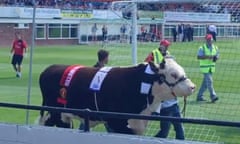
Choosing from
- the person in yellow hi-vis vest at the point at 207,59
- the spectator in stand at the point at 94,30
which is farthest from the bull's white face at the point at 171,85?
the spectator in stand at the point at 94,30

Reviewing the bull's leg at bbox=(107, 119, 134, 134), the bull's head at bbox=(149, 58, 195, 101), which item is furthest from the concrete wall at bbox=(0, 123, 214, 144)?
the bull's head at bbox=(149, 58, 195, 101)

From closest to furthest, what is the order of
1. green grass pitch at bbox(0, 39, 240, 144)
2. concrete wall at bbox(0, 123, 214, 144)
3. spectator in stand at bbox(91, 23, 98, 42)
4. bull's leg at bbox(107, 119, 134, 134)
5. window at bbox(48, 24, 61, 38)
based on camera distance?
concrete wall at bbox(0, 123, 214, 144) → bull's leg at bbox(107, 119, 134, 134) → green grass pitch at bbox(0, 39, 240, 144) → spectator in stand at bbox(91, 23, 98, 42) → window at bbox(48, 24, 61, 38)

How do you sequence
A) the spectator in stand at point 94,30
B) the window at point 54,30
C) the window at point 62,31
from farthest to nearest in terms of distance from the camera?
1. the window at point 62,31
2. the window at point 54,30
3. the spectator in stand at point 94,30

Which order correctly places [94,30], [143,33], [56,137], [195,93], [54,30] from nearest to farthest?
1. [56,137]
2. [143,33]
3. [195,93]
4. [94,30]
5. [54,30]

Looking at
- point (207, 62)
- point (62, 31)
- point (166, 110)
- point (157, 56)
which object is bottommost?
point (166, 110)

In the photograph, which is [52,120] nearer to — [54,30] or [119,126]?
[119,126]

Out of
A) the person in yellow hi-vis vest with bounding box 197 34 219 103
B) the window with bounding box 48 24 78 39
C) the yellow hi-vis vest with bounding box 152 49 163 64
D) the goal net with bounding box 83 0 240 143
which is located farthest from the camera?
the window with bounding box 48 24 78 39

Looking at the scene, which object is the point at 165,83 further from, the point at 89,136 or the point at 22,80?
the point at 22,80

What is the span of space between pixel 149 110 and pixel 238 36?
6.76 meters

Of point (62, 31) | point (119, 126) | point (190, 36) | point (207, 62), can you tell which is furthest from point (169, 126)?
point (62, 31)

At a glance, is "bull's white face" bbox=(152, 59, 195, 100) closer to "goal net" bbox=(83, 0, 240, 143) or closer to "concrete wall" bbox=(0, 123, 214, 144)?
"concrete wall" bbox=(0, 123, 214, 144)

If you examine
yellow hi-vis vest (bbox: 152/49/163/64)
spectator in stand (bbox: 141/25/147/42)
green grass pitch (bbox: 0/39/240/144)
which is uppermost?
spectator in stand (bbox: 141/25/147/42)

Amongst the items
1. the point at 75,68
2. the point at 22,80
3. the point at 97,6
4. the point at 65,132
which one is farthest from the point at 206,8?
the point at 97,6

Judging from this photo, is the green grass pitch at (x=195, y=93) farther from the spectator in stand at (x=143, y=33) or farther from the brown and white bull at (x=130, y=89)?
the brown and white bull at (x=130, y=89)
